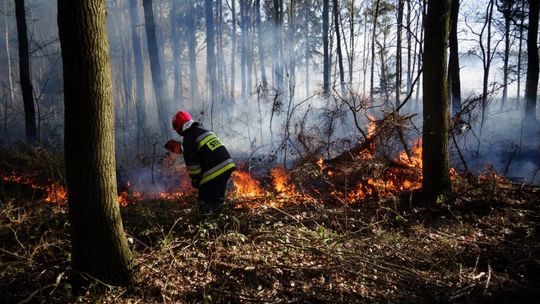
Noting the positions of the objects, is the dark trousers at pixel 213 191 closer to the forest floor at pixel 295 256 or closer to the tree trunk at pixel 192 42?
the forest floor at pixel 295 256

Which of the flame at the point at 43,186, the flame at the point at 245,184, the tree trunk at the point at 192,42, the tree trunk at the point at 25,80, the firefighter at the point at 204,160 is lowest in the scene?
the flame at the point at 245,184

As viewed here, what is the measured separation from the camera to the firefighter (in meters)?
5.55

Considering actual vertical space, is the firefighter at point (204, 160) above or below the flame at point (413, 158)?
above

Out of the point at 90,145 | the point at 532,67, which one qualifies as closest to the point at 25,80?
the point at 90,145

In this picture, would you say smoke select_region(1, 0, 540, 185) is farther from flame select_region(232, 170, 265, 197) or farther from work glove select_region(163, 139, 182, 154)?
work glove select_region(163, 139, 182, 154)

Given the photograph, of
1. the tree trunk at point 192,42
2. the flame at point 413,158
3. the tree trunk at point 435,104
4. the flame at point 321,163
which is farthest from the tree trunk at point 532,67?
Answer: the tree trunk at point 192,42

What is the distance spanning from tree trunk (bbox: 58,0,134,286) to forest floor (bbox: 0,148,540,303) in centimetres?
32

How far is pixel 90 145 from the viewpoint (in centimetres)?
315

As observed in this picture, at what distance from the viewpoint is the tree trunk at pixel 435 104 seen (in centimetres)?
600

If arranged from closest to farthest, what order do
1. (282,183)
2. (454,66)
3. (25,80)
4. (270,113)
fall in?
(282,183)
(25,80)
(454,66)
(270,113)

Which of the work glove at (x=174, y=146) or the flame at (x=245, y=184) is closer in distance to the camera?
the work glove at (x=174, y=146)

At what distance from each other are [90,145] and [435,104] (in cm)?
569

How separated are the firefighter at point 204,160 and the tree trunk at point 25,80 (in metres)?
8.81

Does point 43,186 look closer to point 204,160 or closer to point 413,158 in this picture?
point 204,160
